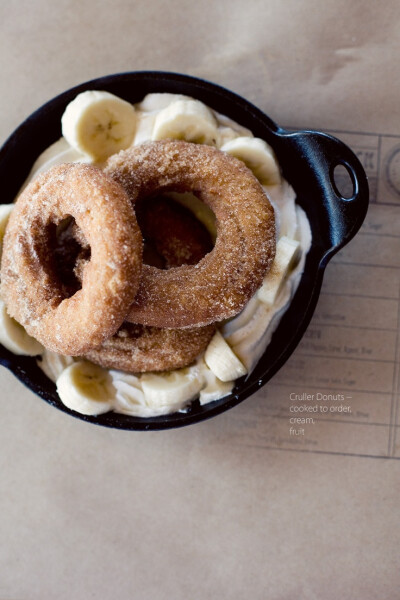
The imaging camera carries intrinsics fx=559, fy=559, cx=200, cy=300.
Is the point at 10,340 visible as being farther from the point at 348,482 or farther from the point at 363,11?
the point at 363,11

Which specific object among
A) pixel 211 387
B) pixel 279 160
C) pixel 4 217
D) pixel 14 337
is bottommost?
pixel 211 387

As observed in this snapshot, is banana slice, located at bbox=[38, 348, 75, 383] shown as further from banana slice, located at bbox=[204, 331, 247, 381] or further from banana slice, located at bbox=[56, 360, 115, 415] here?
banana slice, located at bbox=[204, 331, 247, 381]

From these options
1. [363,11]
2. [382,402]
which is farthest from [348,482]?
[363,11]

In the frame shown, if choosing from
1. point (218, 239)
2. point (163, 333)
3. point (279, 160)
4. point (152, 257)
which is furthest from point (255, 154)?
point (163, 333)

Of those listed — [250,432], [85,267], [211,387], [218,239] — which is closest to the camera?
[85,267]

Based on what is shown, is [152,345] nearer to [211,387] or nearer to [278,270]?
[211,387]

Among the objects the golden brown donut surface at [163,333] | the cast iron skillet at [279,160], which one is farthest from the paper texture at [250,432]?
the golden brown donut surface at [163,333]

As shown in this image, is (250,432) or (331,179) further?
(250,432)
